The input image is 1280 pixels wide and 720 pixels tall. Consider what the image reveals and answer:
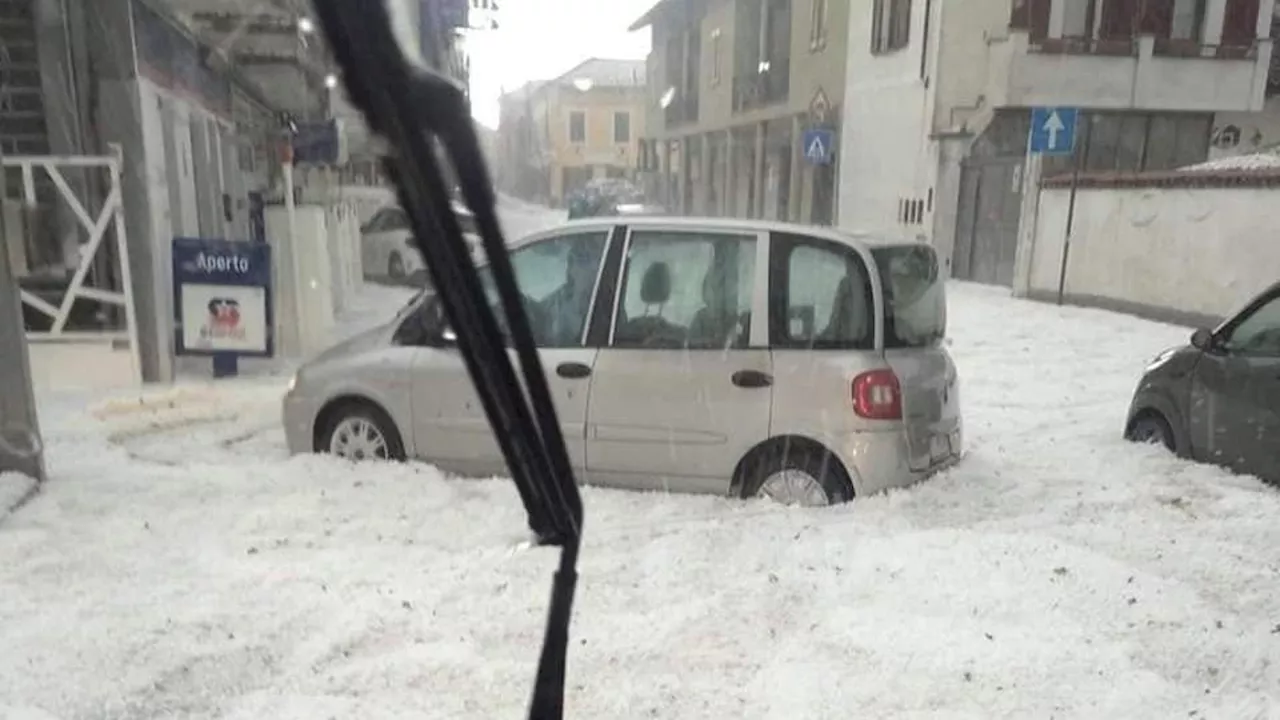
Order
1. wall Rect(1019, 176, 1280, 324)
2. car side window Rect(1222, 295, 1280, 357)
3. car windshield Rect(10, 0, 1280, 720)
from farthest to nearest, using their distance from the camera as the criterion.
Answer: wall Rect(1019, 176, 1280, 324) < car side window Rect(1222, 295, 1280, 357) < car windshield Rect(10, 0, 1280, 720)

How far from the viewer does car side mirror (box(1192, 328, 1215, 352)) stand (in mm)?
5859

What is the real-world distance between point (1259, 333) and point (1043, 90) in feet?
43.6

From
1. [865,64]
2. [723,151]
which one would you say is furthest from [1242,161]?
[723,151]

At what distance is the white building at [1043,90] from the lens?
17.5 m

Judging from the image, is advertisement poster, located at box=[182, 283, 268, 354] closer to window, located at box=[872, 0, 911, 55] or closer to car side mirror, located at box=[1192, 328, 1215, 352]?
car side mirror, located at box=[1192, 328, 1215, 352]

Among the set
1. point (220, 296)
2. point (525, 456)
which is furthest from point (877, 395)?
point (220, 296)

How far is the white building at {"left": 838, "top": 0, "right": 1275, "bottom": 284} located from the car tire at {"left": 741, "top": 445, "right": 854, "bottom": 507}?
13.5 metres

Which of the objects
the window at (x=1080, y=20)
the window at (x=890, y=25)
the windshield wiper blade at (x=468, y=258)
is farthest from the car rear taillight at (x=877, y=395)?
the window at (x=890, y=25)

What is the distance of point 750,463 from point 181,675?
2.89 meters

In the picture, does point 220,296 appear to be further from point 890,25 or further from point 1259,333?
point 890,25

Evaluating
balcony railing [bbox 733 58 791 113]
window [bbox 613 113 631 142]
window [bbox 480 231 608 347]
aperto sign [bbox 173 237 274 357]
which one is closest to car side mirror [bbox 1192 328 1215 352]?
window [bbox 480 231 608 347]

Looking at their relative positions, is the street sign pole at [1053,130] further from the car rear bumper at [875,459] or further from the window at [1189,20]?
the car rear bumper at [875,459]

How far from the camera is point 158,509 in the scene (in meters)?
5.06

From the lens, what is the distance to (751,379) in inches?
196
